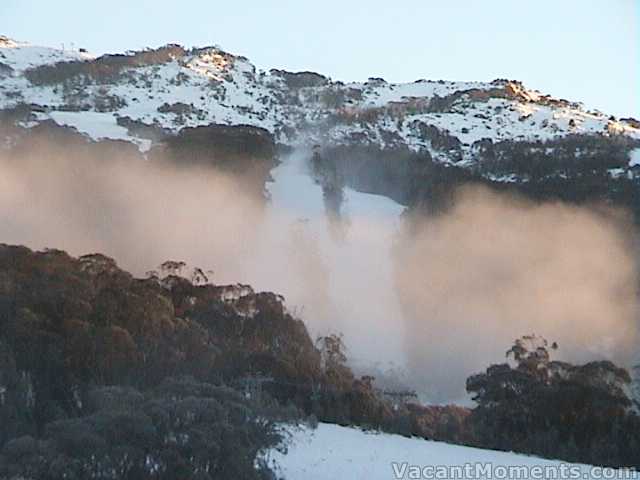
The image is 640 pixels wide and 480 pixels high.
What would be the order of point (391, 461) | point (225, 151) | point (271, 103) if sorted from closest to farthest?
point (391, 461) < point (225, 151) < point (271, 103)

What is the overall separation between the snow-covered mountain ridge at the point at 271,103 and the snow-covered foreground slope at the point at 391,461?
39.2 meters

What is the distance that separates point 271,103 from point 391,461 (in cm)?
7162

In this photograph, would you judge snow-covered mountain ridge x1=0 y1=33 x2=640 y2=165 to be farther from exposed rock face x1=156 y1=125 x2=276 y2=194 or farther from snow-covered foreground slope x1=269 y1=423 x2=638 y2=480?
snow-covered foreground slope x1=269 y1=423 x2=638 y2=480

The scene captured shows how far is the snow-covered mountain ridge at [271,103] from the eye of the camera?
6806 cm

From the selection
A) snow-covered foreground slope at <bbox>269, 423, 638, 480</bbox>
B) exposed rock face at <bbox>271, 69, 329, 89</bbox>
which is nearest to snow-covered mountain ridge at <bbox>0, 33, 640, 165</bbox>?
exposed rock face at <bbox>271, 69, 329, 89</bbox>

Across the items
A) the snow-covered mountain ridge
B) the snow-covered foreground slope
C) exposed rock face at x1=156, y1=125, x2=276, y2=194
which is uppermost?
the snow-covered mountain ridge

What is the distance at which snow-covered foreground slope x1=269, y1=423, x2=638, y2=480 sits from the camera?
1606 centimetres

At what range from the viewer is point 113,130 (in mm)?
59625

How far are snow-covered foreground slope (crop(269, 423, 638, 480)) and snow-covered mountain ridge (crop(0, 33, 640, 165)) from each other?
39.2 metres

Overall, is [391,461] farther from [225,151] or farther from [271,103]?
[271,103]

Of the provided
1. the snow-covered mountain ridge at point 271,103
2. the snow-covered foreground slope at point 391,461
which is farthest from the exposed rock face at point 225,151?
the snow-covered foreground slope at point 391,461

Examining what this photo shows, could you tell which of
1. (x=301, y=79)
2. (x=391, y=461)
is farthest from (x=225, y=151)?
(x=301, y=79)

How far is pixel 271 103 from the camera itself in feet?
283

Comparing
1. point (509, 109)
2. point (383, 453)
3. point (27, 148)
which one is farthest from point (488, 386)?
point (509, 109)
